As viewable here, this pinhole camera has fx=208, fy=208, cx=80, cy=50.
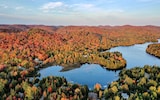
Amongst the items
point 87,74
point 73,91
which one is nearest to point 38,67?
point 87,74

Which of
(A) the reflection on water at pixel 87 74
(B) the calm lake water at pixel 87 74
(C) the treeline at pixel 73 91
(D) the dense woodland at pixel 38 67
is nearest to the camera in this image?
(C) the treeline at pixel 73 91

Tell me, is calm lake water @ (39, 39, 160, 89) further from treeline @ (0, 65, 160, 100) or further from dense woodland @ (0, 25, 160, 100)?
treeline @ (0, 65, 160, 100)

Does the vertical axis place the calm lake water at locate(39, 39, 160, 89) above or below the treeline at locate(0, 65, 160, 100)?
below

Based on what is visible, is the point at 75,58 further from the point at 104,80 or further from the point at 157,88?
the point at 157,88

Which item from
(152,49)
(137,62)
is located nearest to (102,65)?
(137,62)

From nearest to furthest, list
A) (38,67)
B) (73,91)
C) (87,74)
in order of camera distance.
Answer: (73,91), (87,74), (38,67)

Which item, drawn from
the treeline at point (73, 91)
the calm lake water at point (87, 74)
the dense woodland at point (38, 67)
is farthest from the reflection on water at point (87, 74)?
the treeline at point (73, 91)

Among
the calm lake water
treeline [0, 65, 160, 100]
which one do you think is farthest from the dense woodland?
the calm lake water

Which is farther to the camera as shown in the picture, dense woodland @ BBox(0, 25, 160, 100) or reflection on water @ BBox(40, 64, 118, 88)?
reflection on water @ BBox(40, 64, 118, 88)

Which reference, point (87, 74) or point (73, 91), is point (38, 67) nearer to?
point (87, 74)

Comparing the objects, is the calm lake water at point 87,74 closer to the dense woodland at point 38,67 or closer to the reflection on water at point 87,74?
the reflection on water at point 87,74

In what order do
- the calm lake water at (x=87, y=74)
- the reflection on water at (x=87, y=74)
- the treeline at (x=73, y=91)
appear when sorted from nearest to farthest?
the treeline at (x=73, y=91)
the calm lake water at (x=87, y=74)
the reflection on water at (x=87, y=74)

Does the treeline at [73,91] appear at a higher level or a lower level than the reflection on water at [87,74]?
higher
